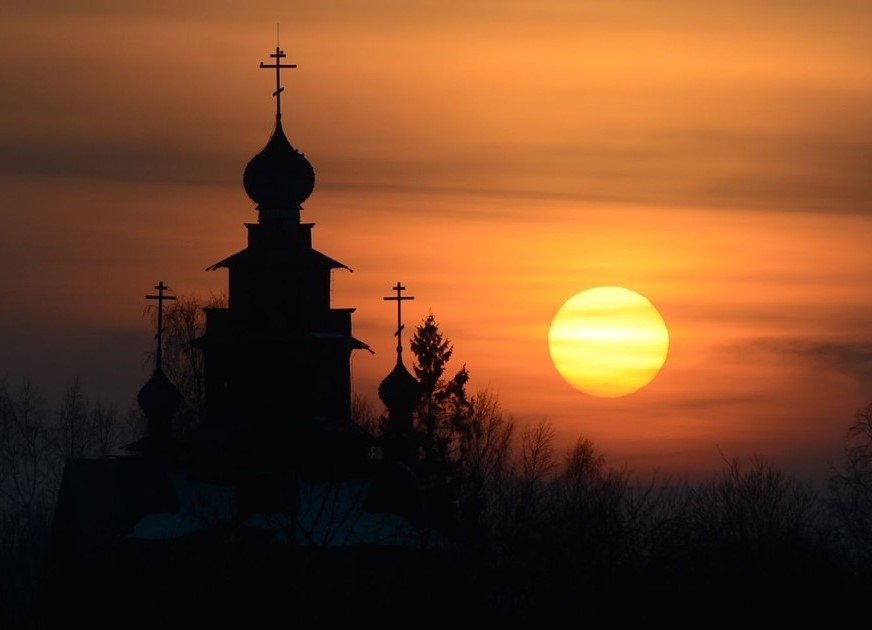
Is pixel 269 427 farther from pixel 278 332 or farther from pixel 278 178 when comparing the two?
pixel 278 178

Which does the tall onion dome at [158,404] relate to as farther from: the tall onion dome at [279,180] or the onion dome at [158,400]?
the tall onion dome at [279,180]

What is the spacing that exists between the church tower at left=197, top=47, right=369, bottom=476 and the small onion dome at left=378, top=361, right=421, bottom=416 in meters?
3.63

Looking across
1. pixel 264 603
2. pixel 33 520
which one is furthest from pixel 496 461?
pixel 264 603

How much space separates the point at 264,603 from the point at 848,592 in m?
10.5

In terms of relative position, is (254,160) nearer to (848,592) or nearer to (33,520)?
(848,592)

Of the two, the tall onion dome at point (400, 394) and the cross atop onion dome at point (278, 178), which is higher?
the cross atop onion dome at point (278, 178)

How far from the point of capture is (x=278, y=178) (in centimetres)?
5262

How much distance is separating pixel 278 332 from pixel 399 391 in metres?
5.89

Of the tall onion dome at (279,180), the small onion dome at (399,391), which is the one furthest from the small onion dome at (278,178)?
the small onion dome at (399,391)

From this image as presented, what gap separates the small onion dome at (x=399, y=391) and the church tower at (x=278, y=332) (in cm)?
363

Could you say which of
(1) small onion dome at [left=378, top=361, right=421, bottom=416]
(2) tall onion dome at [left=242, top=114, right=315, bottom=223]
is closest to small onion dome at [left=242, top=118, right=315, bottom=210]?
(2) tall onion dome at [left=242, top=114, right=315, bottom=223]

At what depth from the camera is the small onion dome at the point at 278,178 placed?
173ft

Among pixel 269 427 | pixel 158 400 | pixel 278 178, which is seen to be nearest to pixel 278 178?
pixel 278 178

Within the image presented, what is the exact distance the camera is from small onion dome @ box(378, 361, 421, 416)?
56125 millimetres
